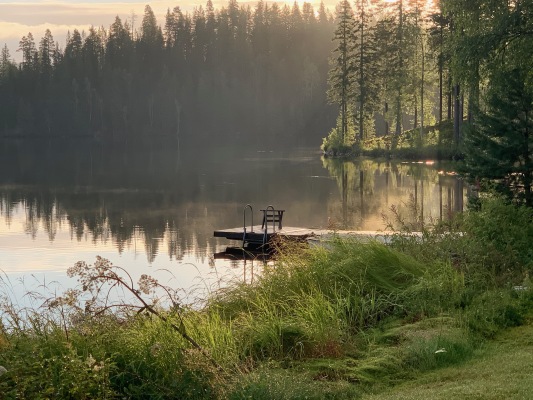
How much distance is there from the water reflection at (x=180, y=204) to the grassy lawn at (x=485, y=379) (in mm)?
5164

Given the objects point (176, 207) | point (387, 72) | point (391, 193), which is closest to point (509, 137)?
point (176, 207)

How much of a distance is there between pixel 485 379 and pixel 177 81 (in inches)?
5558

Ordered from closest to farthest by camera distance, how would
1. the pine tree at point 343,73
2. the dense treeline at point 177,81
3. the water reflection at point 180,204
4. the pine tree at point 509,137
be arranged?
the pine tree at point 509,137 < the water reflection at point 180,204 < the pine tree at point 343,73 < the dense treeline at point 177,81

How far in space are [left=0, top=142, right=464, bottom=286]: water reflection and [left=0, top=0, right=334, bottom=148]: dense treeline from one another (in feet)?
239

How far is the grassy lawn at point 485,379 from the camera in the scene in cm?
693

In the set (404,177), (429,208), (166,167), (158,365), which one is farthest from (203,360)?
(166,167)

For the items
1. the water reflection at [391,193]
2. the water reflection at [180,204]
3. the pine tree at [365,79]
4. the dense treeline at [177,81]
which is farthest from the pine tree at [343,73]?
the dense treeline at [177,81]

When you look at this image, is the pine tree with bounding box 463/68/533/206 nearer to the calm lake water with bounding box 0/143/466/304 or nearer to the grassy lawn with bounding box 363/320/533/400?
the calm lake water with bounding box 0/143/466/304

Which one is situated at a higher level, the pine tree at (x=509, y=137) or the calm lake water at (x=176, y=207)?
the pine tree at (x=509, y=137)

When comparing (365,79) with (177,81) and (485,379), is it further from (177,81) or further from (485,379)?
(177,81)

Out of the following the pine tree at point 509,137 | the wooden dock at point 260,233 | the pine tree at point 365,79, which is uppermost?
the pine tree at point 365,79

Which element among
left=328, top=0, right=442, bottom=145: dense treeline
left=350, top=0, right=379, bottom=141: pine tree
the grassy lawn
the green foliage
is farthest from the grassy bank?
left=350, top=0, right=379, bottom=141: pine tree

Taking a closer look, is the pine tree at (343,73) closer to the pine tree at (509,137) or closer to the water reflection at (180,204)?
the water reflection at (180,204)

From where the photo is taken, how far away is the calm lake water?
2155 cm
